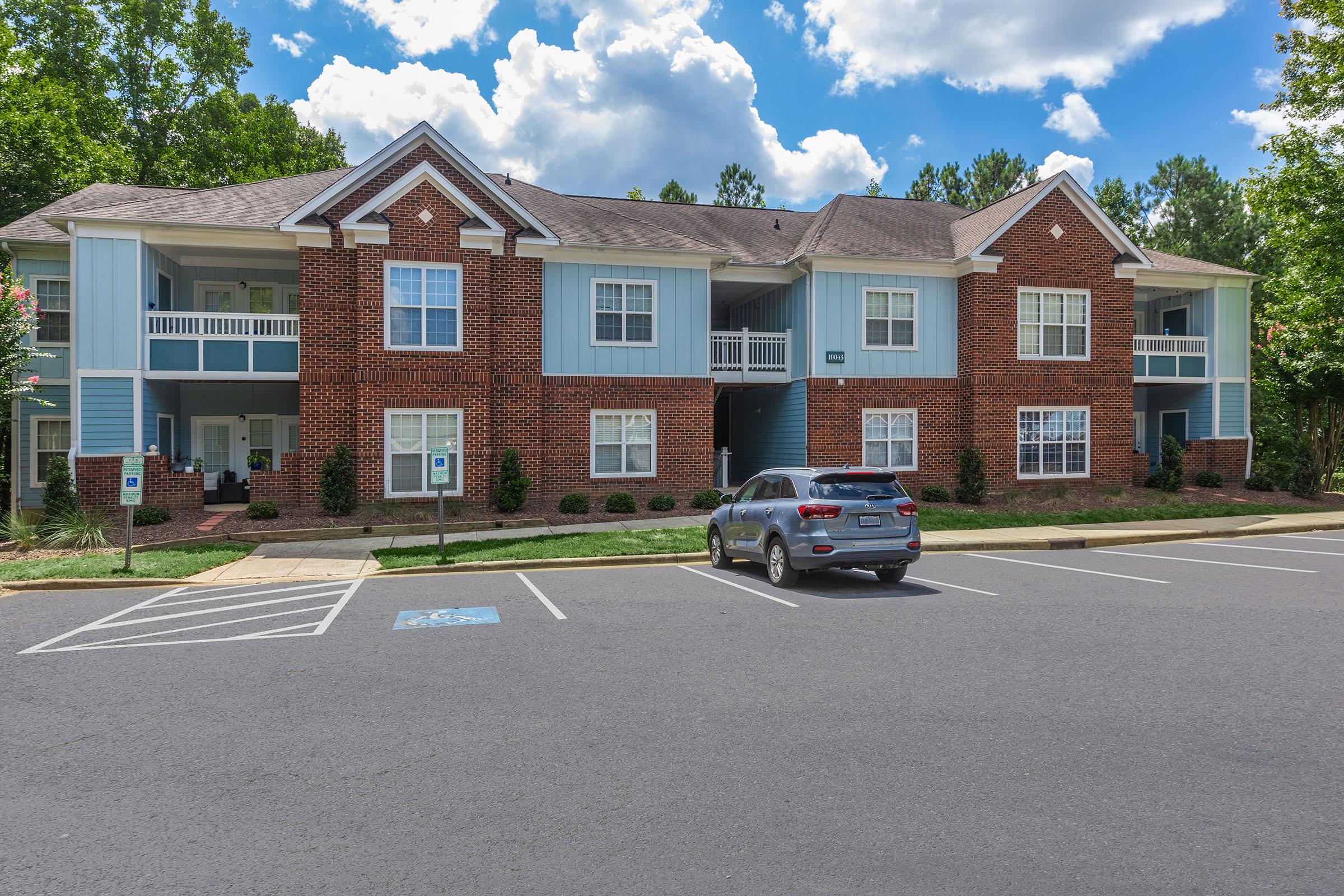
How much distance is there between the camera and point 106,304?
1877cm

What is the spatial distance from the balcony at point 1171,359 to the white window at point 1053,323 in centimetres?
270

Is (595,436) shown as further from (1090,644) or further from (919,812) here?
(919,812)

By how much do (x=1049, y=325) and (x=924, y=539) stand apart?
1046 centimetres

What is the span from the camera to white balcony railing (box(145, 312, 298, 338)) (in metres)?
19.4

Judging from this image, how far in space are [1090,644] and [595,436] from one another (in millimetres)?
14971

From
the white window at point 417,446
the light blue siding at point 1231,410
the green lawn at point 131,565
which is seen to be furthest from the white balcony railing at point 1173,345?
the green lawn at point 131,565

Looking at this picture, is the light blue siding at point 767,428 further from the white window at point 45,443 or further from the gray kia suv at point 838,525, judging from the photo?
the white window at point 45,443

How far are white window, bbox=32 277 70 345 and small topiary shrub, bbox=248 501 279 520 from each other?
24.3 feet

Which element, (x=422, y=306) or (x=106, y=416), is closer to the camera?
(x=106, y=416)

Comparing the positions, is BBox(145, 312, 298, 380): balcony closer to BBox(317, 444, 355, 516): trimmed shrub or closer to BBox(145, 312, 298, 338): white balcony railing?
BBox(145, 312, 298, 338): white balcony railing

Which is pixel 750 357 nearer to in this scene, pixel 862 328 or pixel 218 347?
pixel 862 328

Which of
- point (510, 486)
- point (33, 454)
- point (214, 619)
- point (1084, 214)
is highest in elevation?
point (1084, 214)

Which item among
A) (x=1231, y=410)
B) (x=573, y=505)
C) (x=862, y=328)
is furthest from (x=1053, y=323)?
(x=573, y=505)

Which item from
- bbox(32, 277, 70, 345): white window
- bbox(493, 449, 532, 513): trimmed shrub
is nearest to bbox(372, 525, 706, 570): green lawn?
bbox(493, 449, 532, 513): trimmed shrub
